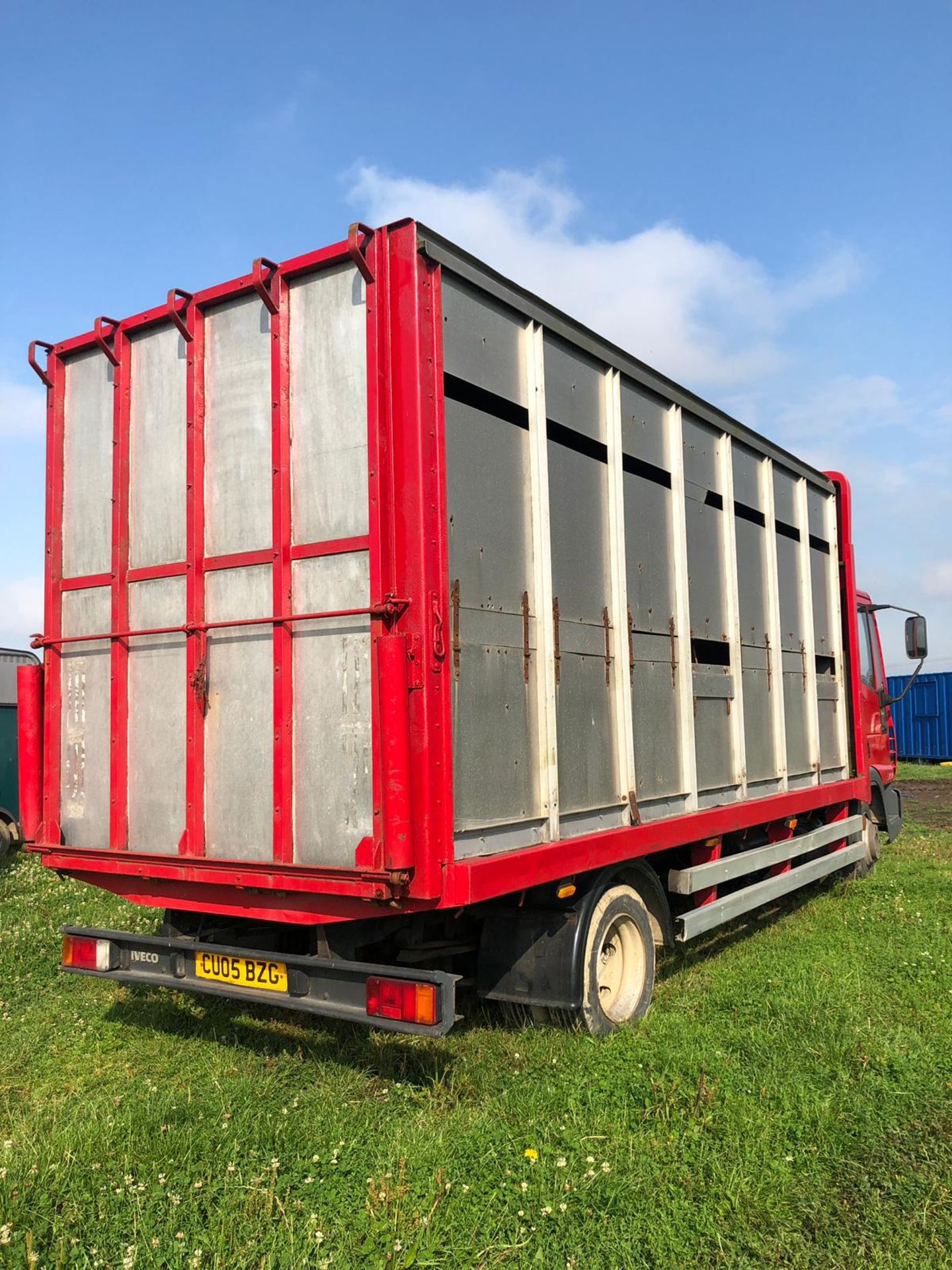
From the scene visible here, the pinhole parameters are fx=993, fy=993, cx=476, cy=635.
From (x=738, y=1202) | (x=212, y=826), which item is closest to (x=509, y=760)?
(x=212, y=826)

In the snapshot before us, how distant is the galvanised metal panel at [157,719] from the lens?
175 inches

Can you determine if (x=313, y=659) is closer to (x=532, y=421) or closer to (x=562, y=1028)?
(x=532, y=421)

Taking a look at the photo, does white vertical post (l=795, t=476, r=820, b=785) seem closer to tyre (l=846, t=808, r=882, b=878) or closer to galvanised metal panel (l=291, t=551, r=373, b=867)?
tyre (l=846, t=808, r=882, b=878)

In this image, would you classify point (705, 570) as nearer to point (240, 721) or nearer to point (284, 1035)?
point (240, 721)

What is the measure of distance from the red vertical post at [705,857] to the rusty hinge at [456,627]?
270 cm

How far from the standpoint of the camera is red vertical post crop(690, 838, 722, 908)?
5.98m

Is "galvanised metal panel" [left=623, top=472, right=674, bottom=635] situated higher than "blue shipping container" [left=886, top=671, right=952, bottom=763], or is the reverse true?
"galvanised metal panel" [left=623, top=472, right=674, bottom=635]

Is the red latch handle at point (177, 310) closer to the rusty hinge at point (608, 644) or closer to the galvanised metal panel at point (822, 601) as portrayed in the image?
the rusty hinge at point (608, 644)

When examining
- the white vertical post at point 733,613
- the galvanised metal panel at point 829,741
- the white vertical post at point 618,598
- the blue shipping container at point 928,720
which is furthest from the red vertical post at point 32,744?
the blue shipping container at point 928,720

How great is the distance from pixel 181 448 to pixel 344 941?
7.63 ft

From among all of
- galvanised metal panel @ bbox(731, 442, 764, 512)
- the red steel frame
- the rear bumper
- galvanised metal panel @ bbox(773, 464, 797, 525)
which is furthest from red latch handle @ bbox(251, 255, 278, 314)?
galvanised metal panel @ bbox(773, 464, 797, 525)

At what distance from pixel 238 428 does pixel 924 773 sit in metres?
24.5

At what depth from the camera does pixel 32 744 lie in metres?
4.95

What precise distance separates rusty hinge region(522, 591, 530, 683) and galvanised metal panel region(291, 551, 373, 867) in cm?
79
